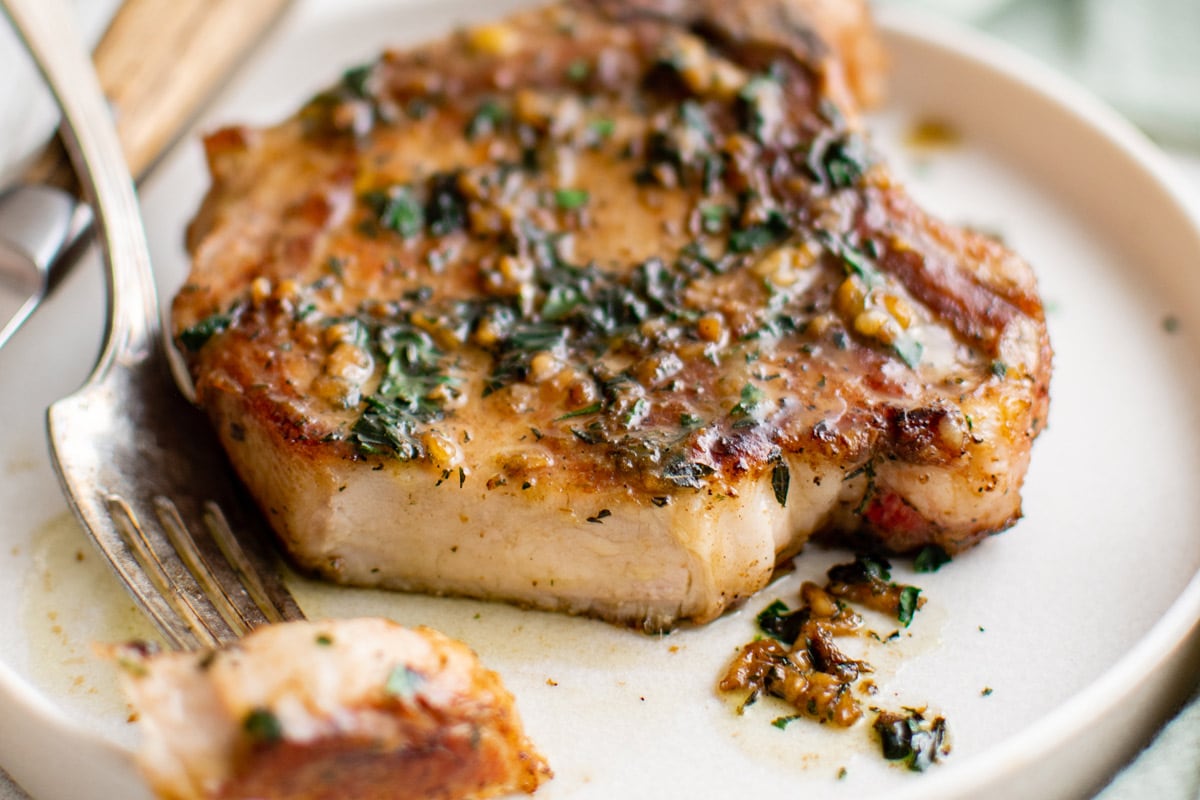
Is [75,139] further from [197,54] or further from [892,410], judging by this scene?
[892,410]

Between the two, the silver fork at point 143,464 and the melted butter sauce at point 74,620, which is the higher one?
the silver fork at point 143,464

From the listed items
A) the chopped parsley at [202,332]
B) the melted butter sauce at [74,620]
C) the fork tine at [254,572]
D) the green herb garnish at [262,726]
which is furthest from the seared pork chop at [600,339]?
the green herb garnish at [262,726]

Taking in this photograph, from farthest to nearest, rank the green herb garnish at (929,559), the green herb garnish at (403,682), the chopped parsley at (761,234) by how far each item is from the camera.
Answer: the chopped parsley at (761,234) < the green herb garnish at (929,559) < the green herb garnish at (403,682)

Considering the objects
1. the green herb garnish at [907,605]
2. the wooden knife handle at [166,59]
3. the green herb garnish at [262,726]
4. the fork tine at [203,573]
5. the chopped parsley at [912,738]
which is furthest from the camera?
the wooden knife handle at [166,59]

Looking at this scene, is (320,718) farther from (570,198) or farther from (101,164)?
(101,164)

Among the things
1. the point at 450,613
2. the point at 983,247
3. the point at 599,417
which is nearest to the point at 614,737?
the point at 450,613

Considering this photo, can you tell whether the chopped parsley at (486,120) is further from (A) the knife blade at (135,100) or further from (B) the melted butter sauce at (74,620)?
(B) the melted butter sauce at (74,620)

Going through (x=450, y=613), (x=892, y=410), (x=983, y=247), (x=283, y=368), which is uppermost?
(x=983, y=247)
